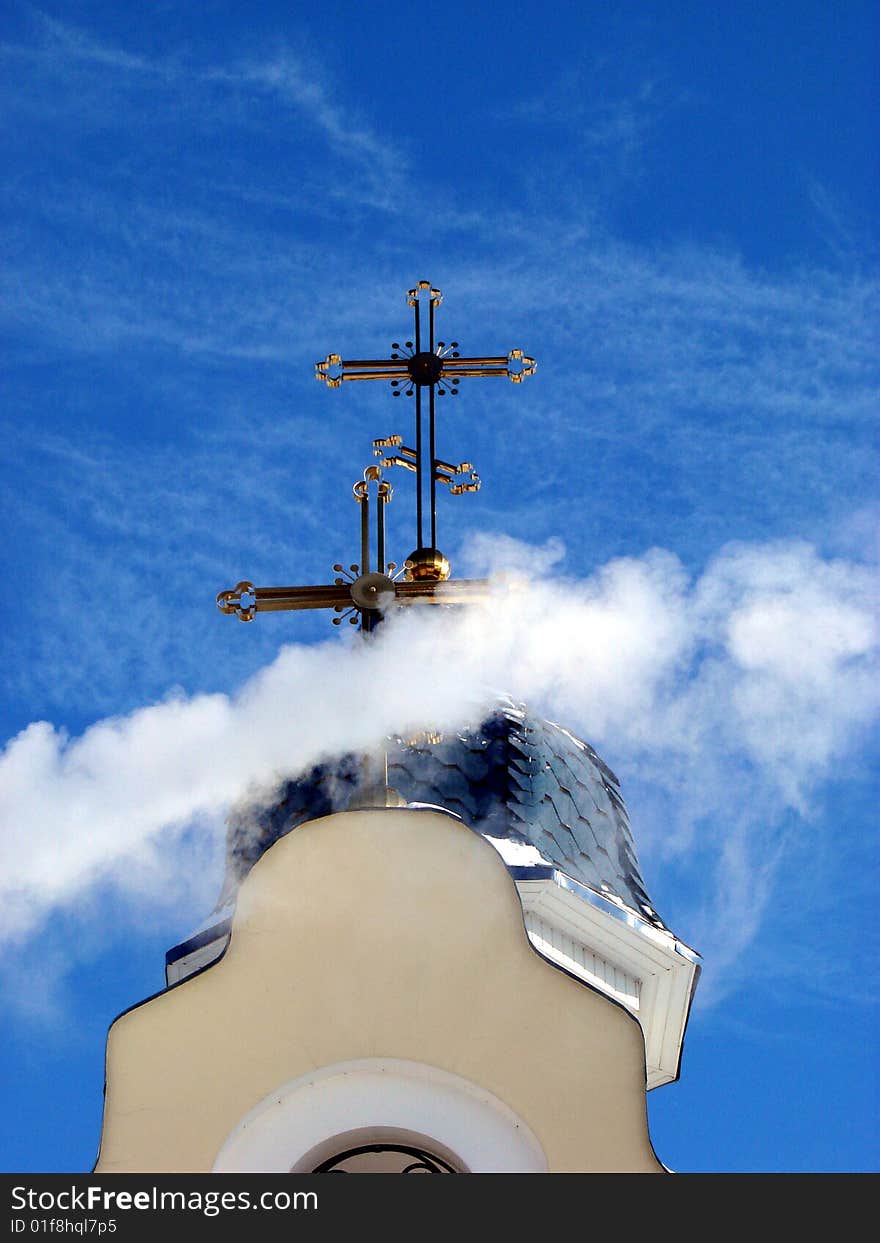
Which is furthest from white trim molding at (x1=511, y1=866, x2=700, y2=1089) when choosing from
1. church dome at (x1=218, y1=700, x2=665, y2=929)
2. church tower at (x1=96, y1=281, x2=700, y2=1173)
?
church tower at (x1=96, y1=281, x2=700, y2=1173)

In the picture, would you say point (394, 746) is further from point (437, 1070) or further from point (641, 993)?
point (437, 1070)

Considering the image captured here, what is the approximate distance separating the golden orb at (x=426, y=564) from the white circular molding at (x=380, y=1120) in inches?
169

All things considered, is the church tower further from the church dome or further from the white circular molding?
the church dome

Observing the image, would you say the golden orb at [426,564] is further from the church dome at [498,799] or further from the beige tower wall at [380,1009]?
the beige tower wall at [380,1009]

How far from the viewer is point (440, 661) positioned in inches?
436

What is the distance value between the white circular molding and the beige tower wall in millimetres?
34

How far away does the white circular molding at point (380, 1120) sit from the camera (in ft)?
27.9

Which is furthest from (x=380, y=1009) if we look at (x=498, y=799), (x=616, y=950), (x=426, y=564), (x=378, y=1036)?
(x=426, y=564)

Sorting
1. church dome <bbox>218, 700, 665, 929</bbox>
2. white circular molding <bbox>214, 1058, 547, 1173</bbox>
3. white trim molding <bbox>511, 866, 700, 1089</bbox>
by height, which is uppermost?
church dome <bbox>218, 700, 665, 929</bbox>

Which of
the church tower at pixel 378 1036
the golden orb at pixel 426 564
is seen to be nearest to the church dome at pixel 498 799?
the golden orb at pixel 426 564

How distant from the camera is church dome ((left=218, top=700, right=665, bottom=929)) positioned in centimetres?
1126

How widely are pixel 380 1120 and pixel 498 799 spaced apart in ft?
9.91
